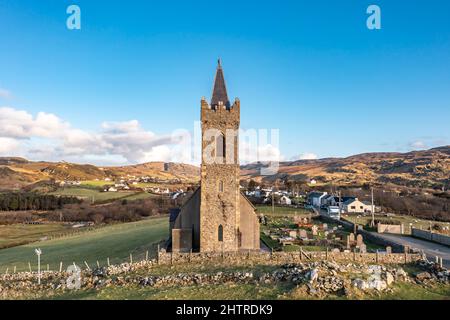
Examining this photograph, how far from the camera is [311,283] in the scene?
1870 cm

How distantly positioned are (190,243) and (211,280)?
1149 centimetres

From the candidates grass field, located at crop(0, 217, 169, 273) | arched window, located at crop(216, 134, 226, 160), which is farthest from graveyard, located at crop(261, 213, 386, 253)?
grass field, located at crop(0, 217, 169, 273)

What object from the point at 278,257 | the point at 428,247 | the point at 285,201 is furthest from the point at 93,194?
the point at 428,247

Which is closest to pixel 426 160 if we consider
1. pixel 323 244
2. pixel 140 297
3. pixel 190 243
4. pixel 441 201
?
pixel 441 201

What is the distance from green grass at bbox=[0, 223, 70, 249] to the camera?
2366 inches

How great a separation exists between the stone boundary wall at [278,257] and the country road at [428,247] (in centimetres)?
428

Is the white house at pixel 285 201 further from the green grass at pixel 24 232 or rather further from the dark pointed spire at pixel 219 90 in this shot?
the dark pointed spire at pixel 219 90

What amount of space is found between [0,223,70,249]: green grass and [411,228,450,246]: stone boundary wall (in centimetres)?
6183

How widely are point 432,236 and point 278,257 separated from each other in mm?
24939

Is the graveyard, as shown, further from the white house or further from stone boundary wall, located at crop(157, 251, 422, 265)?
the white house

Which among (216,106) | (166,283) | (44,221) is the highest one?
(216,106)

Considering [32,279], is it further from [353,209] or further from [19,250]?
[353,209]

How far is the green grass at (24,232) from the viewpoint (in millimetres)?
60094

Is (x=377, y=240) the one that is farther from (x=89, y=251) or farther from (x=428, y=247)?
(x=89, y=251)
